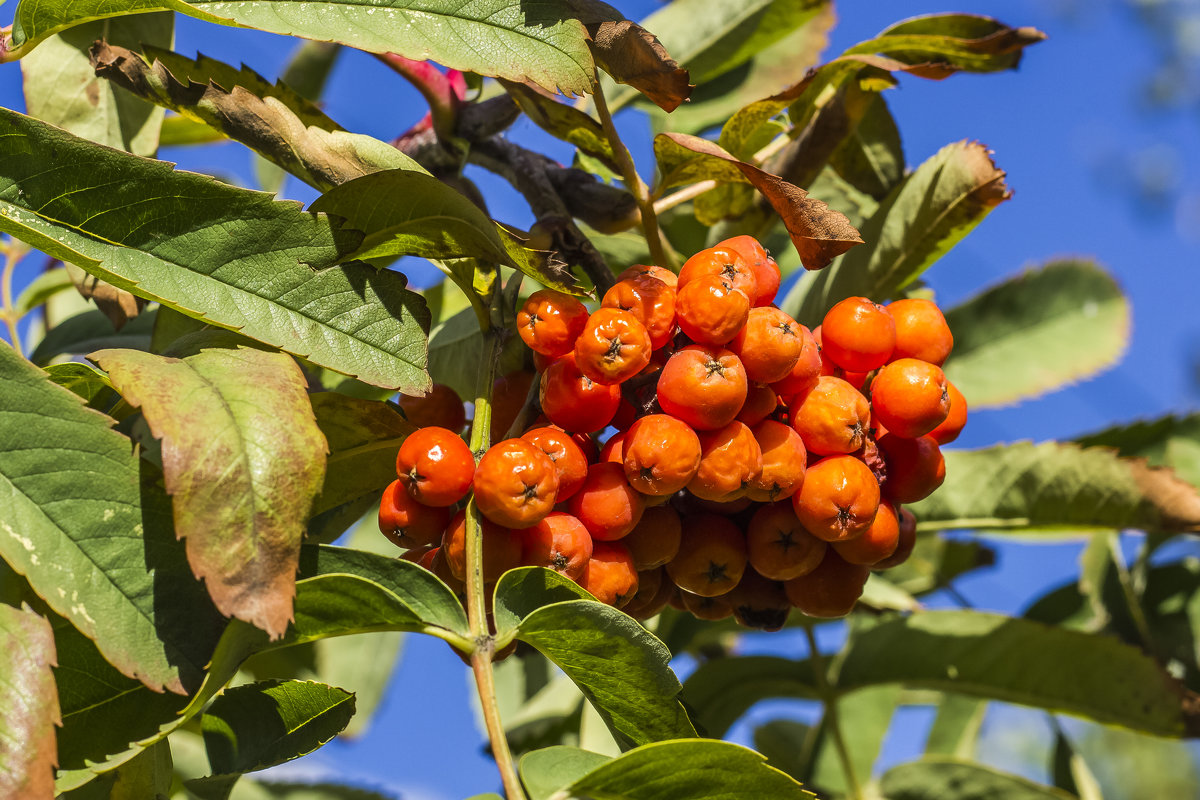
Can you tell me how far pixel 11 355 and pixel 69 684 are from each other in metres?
0.32

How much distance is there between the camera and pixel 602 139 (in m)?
1.38

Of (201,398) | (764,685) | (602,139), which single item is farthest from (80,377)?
(764,685)

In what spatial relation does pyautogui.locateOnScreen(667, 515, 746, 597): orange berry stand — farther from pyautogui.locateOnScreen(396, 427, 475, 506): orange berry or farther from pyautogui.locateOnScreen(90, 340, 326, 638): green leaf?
pyautogui.locateOnScreen(90, 340, 326, 638): green leaf

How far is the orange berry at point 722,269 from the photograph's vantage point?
3.56 ft

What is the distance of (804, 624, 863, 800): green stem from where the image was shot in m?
1.76

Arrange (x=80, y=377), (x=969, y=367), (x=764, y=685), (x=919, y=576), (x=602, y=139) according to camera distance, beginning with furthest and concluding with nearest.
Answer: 1. (x=919, y=576)
2. (x=969, y=367)
3. (x=764, y=685)
4. (x=602, y=139)
5. (x=80, y=377)

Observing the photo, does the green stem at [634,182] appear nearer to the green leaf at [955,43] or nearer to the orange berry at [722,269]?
the orange berry at [722,269]

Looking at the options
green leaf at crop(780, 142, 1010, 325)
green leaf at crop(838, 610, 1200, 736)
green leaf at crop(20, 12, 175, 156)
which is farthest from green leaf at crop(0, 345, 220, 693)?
green leaf at crop(838, 610, 1200, 736)

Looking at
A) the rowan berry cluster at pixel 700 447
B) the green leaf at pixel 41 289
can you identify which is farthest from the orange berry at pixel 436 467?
the green leaf at pixel 41 289

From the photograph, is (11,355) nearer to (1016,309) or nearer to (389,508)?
(389,508)

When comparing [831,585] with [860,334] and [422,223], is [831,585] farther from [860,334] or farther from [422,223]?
[422,223]

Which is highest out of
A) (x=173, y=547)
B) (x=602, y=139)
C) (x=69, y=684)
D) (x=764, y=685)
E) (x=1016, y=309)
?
(x=602, y=139)

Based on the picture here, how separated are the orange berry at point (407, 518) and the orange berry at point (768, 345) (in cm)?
37

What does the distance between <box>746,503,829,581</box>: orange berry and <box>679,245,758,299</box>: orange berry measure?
0.26 meters
